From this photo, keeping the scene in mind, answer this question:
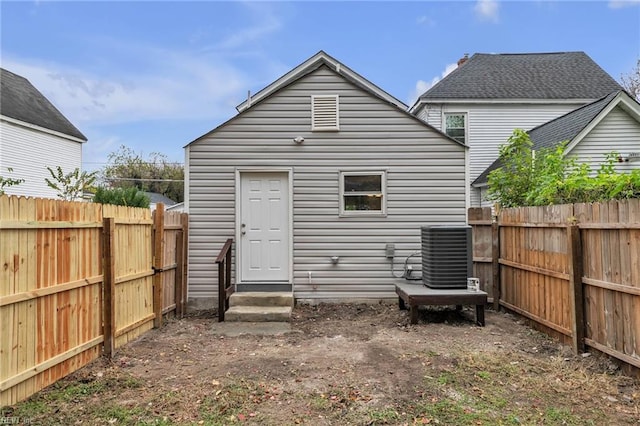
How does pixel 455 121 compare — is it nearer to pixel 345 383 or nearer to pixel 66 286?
pixel 345 383

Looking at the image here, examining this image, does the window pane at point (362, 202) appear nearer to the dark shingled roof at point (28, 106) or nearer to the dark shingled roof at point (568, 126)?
the dark shingled roof at point (568, 126)

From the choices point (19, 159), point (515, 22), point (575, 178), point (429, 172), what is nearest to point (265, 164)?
point (429, 172)

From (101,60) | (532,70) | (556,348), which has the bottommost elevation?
(556,348)

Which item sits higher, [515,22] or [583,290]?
[515,22]

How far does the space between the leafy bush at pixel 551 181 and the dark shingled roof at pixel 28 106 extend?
16088 mm

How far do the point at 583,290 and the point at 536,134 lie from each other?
10.8 meters

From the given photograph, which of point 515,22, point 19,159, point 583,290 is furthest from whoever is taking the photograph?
point 19,159

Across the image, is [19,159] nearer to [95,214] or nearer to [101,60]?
[101,60]

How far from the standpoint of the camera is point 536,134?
13.4 m

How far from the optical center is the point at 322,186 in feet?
23.8

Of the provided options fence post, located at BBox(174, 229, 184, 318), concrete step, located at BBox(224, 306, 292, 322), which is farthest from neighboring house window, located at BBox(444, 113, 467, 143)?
fence post, located at BBox(174, 229, 184, 318)

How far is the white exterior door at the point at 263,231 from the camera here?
23.4 feet

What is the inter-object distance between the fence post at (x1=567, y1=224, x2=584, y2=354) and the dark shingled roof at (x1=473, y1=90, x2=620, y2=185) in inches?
309

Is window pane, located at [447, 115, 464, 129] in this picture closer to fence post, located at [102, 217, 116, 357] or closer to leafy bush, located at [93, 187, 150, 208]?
leafy bush, located at [93, 187, 150, 208]
